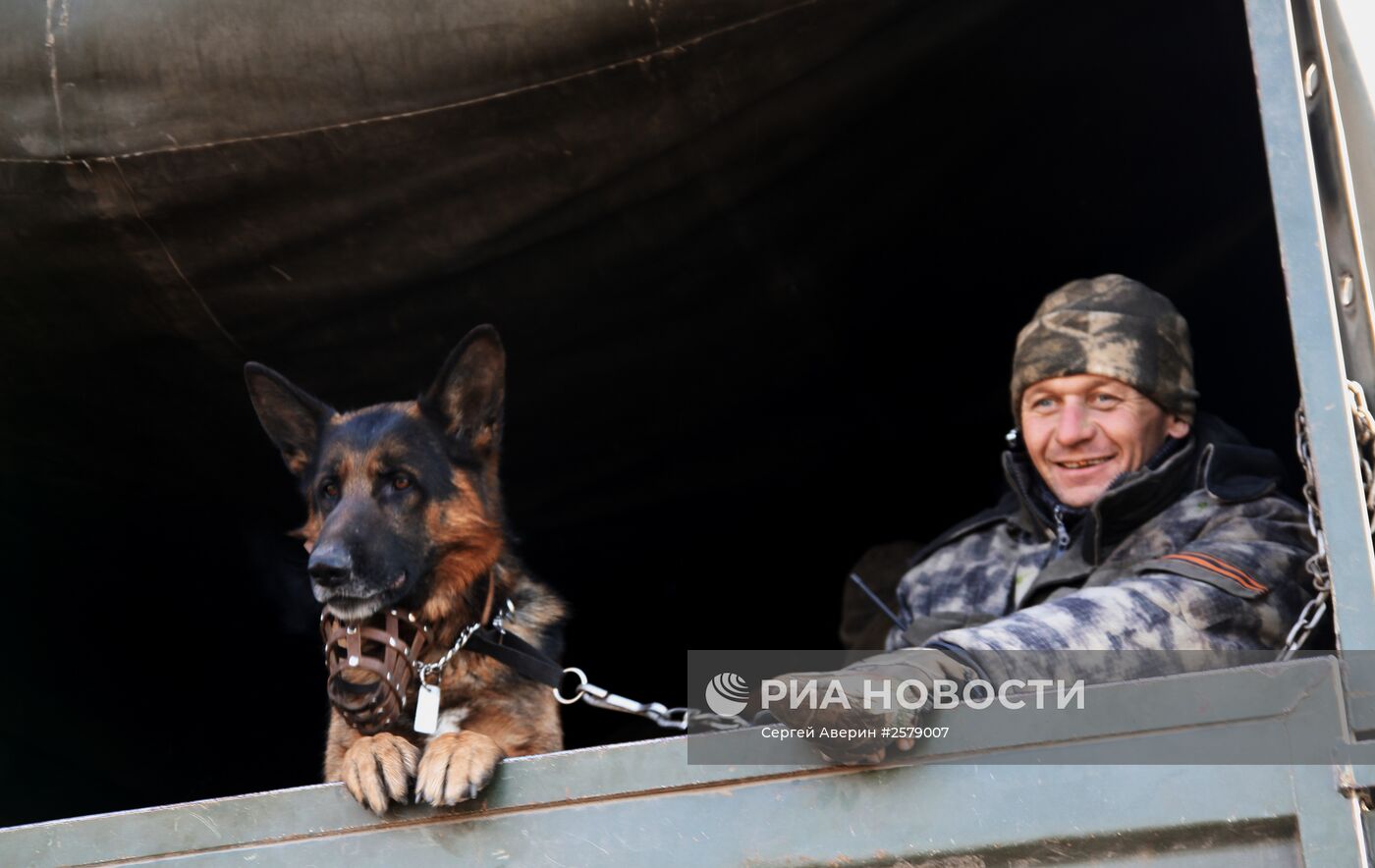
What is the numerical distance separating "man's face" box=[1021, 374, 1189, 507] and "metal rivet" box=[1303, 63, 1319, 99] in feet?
4.00

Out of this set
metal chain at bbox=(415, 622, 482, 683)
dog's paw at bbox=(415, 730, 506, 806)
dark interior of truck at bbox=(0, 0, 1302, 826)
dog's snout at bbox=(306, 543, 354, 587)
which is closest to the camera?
dog's paw at bbox=(415, 730, 506, 806)

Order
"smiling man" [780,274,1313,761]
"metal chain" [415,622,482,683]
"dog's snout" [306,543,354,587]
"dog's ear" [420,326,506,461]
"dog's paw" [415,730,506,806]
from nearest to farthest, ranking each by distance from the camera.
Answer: "dog's paw" [415,730,506,806], "smiling man" [780,274,1313,761], "dog's snout" [306,543,354,587], "metal chain" [415,622,482,683], "dog's ear" [420,326,506,461]

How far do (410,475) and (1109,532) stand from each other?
1.61 m

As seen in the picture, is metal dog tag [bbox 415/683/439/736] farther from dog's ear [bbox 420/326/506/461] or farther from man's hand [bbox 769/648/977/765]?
man's hand [bbox 769/648/977/765]

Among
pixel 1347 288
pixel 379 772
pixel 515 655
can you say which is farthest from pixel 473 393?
pixel 1347 288

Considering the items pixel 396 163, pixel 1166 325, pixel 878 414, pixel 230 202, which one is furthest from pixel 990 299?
pixel 230 202

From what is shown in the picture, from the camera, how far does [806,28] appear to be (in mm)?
3082

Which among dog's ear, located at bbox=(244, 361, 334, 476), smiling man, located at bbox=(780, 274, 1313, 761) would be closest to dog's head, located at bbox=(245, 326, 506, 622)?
dog's ear, located at bbox=(244, 361, 334, 476)

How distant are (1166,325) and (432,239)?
73.3 inches

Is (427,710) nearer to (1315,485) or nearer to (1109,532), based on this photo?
(1109,532)

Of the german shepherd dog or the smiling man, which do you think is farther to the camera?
the german shepherd dog

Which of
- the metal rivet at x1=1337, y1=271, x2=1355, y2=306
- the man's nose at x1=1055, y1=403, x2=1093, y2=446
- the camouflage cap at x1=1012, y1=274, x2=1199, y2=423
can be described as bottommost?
the metal rivet at x1=1337, y1=271, x2=1355, y2=306

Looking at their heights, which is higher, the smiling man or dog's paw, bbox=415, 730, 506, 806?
the smiling man

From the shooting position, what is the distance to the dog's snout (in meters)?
2.77
